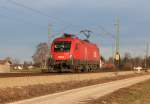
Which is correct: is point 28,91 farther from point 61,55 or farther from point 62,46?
point 62,46

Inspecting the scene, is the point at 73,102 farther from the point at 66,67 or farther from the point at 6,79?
the point at 66,67

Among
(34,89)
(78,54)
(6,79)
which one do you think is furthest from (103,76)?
(6,79)

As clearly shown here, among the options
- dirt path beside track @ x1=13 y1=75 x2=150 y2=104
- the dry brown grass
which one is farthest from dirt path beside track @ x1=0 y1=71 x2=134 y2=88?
dirt path beside track @ x1=13 y1=75 x2=150 y2=104

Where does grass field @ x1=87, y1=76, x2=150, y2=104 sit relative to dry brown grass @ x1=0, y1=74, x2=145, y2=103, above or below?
below

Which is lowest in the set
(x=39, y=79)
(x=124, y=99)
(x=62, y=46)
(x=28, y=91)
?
(x=124, y=99)

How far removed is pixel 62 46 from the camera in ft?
153

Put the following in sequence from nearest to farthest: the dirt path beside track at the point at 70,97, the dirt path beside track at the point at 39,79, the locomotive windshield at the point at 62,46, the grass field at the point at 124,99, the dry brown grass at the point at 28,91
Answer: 1. the dirt path beside track at the point at 70,97
2. the grass field at the point at 124,99
3. the dry brown grass at the point at 28,91
4. the dirt path beside track at the point at 39,79
5. the locomotive windshield at the point at 62,46

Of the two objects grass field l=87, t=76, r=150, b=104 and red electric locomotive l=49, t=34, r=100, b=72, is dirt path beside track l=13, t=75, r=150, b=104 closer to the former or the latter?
grass field l=87, t=76, r=150, b=104

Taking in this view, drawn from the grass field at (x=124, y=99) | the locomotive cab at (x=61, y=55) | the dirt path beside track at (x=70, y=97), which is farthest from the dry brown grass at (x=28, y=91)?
the locomotive cab at (x=61, y=55)

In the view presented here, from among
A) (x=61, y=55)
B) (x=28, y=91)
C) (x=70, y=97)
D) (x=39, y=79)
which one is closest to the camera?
(x=70, y=97)

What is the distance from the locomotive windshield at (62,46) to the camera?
46.2m

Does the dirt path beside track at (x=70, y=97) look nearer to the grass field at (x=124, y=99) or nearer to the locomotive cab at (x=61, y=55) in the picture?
the grass field at (x=124, y=99)

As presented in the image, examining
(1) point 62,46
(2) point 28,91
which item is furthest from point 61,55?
(2) point 28,91

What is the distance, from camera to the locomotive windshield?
46156 millimetres
